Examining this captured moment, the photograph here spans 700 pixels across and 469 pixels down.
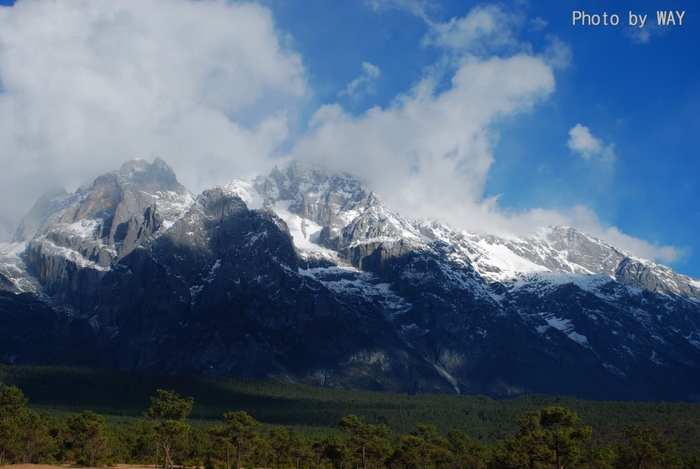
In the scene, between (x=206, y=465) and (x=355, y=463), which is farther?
(x=355, y=463)

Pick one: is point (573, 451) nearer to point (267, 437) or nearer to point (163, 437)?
point (163, 437)

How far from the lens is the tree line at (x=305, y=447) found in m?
126

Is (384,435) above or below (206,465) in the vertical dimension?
above

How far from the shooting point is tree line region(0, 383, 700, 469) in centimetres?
12562

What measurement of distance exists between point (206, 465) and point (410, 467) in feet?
147

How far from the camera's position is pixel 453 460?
6624 inches

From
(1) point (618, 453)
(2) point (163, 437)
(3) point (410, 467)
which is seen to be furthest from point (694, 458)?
(2) point (163, 437)

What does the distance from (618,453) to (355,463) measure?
59047 mm

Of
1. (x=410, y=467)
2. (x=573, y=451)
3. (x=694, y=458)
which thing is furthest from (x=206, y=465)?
(x=694, y=458)

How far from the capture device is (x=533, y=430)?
130500mm

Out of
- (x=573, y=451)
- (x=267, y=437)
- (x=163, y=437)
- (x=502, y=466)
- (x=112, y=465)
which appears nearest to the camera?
(x=573, y=451)

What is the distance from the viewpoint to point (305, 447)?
594 feet

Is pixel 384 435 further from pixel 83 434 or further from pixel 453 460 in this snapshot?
pixel 83 434

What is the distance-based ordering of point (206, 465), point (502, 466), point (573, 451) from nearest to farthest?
1. point (573, 451)
2. point (502, 466)
3. point (206, 465)
